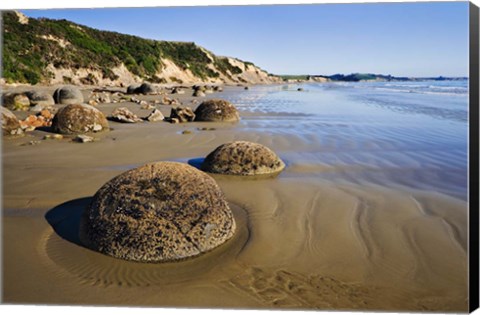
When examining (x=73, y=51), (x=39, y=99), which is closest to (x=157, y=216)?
(x=39, y=99)

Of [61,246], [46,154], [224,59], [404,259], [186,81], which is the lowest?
[404,259]

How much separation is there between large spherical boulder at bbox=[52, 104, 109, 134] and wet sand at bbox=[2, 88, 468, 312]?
3112mm

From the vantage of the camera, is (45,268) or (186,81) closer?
(45,268)

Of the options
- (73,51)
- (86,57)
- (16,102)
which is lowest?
(16,102)

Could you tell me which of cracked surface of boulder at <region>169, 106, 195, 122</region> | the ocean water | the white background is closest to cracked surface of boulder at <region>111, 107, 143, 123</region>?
cracked surface of boulder at <region>169, 106, 195, 122</region>

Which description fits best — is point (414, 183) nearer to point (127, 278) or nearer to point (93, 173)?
point (127, 278)

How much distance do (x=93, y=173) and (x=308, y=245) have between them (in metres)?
2.99

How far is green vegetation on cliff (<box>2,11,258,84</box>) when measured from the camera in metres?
17.3

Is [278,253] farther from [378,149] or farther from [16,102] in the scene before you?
[16,102]

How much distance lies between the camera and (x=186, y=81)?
38000mm

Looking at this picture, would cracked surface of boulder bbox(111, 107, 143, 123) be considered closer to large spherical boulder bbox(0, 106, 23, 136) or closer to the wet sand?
large spherical boulder bbox(0, 106, 23, 136)

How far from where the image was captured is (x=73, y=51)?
927 inches

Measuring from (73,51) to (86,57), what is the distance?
1.01 meters

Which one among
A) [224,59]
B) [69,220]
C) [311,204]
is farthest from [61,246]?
[224,59]
